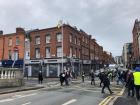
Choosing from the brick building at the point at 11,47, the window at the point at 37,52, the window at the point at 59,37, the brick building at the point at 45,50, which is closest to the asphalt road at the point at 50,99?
the brick building at the point at 45,50

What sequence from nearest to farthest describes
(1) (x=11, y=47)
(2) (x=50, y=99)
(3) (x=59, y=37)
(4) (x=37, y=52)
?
(2) (x=50, y=99) → (3) (x=59, y=37) → (4) (x=37, y=52) → (1) (x=11, y=47)

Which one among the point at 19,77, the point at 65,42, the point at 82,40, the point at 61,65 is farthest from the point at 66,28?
the point at 19,77

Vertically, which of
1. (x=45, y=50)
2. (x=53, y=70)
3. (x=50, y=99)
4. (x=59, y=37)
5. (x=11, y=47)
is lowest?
(x=50, y=99)

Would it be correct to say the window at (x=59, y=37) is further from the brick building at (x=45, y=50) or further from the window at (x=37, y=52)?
the window at (x=37, y=52)

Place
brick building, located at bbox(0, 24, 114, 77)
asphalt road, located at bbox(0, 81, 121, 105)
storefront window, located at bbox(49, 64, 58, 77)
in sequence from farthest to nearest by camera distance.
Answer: storefront window, located at bbox(49, 64, 58, 77) < brick building, located at bbox(0, 24, 114, 77) < asphalt road, located at bbox(0, 81, 121, 105)

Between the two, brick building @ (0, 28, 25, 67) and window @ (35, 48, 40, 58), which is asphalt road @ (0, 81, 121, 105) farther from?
brick building @ (0, 28, 25, 67)

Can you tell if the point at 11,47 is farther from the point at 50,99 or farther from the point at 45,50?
the point at 50,99

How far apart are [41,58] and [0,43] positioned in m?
11.1

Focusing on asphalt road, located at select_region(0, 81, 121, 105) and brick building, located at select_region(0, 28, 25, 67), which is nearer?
asphalt road, located at select_region(0, 81, 121, 105)

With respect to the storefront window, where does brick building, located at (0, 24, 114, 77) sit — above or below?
above

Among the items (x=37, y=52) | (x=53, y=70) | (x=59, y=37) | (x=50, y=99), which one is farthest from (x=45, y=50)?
(x=50, y=99)

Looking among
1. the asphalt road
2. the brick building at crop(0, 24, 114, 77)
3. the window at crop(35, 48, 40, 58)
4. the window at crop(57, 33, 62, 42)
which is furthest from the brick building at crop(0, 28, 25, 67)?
the asphalt road

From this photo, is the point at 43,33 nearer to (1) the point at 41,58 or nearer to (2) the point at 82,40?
(1) the point at 41,58

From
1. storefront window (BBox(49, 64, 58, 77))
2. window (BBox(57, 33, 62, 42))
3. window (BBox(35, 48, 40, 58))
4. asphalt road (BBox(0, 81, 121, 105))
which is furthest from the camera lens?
window (BBox(35, 48, 40, 58))
